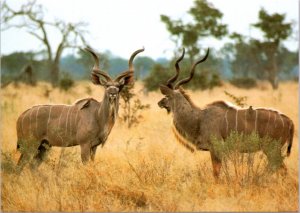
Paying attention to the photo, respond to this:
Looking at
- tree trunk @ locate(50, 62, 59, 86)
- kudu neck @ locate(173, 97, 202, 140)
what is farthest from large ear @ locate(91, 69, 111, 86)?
tree trunk @ locate(50, 62, 59, 86)

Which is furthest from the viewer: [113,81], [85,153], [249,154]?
[113,81]

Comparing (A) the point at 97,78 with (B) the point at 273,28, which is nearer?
(A) the point at 97,78

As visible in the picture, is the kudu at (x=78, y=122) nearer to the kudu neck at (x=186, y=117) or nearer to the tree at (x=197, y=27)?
the kudu neck at (x=186, y=117)

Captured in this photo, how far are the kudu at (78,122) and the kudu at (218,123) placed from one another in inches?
24.7

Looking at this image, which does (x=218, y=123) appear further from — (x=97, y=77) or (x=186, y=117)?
(x=97, y=77)

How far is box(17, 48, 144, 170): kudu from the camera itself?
20.1ft

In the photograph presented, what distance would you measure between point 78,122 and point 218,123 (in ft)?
5.07

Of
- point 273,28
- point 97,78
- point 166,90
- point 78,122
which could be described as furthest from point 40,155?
point 273,28

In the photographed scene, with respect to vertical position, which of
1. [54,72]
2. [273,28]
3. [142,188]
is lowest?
[142,188]

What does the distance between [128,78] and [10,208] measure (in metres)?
2.12

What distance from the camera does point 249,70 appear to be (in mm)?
42188

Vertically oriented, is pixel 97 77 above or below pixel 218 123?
above

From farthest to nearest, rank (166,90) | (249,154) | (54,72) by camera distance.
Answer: (54,72), (166,90), (249,154)

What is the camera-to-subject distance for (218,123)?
5.93 meters
